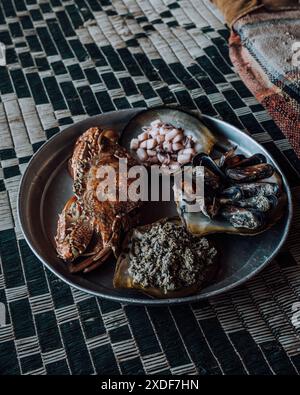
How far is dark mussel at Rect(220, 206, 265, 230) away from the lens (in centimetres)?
83

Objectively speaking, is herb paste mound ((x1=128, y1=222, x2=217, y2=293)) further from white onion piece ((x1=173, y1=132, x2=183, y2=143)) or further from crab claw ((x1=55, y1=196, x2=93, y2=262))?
white onion piece ((x1=173, y1=132, x2=183, y2=143))

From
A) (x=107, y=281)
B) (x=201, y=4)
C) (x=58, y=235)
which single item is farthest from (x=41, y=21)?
(x=107, y=281)

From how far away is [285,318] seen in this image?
0.82 m

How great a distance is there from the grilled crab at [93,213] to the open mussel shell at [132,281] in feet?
0.06

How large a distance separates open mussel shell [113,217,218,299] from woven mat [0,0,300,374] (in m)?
0.06

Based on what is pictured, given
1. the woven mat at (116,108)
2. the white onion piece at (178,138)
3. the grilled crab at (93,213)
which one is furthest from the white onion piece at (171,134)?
the woven mat at (116,108)

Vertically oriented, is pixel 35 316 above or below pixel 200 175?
below

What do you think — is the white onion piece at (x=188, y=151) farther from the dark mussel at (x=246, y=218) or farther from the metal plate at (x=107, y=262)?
the dark mussel at (x=246, y=218)

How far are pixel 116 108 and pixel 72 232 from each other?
471mm

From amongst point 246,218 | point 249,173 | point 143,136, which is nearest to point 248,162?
point 249,173

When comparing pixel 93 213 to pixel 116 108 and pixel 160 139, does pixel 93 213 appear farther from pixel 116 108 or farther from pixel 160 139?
pixel 116 108

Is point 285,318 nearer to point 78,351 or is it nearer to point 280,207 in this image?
point 280,207

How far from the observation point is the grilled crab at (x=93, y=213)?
2.77 feet
